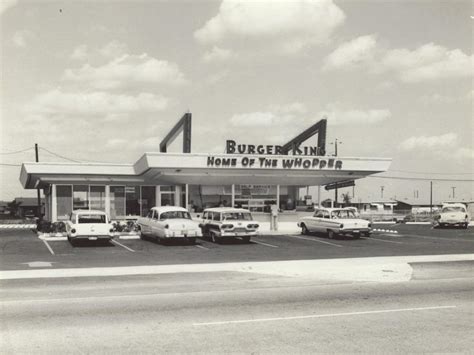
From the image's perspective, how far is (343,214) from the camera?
1107 inches

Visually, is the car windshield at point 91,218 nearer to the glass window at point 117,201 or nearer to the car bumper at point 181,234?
the car bumper at point 181,234

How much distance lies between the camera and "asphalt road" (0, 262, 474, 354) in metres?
7.49

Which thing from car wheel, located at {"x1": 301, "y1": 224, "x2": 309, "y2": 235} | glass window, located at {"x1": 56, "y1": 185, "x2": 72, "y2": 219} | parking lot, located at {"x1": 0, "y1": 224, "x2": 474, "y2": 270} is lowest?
parking lot, located at {"x1": 0, "y1": 224, "x2": 474, "y2": 270}

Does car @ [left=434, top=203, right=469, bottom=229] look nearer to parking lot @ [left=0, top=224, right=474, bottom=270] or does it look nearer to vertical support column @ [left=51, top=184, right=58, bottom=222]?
parking lot @ [left=0, top=224, right=474, bottom=270]

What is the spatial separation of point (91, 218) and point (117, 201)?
1283cm

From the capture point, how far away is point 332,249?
75.2 ft

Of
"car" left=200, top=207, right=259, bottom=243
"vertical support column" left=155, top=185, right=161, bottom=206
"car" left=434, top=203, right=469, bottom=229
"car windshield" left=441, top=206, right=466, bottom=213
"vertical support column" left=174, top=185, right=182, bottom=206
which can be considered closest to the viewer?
"car" left=200, top=207, right=259, bottom=243

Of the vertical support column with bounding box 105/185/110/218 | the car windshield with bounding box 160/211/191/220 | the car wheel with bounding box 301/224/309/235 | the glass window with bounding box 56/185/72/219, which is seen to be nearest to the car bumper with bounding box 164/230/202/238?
the car windshield with bounding box 160/211/191/220

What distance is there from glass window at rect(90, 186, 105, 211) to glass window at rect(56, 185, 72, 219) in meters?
1.44

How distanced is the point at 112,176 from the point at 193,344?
3072 centimetres

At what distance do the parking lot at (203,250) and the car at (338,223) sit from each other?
495 millimetres

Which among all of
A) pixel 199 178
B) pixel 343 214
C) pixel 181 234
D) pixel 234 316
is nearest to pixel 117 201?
pixel 199 178

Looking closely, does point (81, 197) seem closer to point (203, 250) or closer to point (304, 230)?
point (304, 230)

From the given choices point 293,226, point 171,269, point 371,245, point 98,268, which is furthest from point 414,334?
point 293,226
